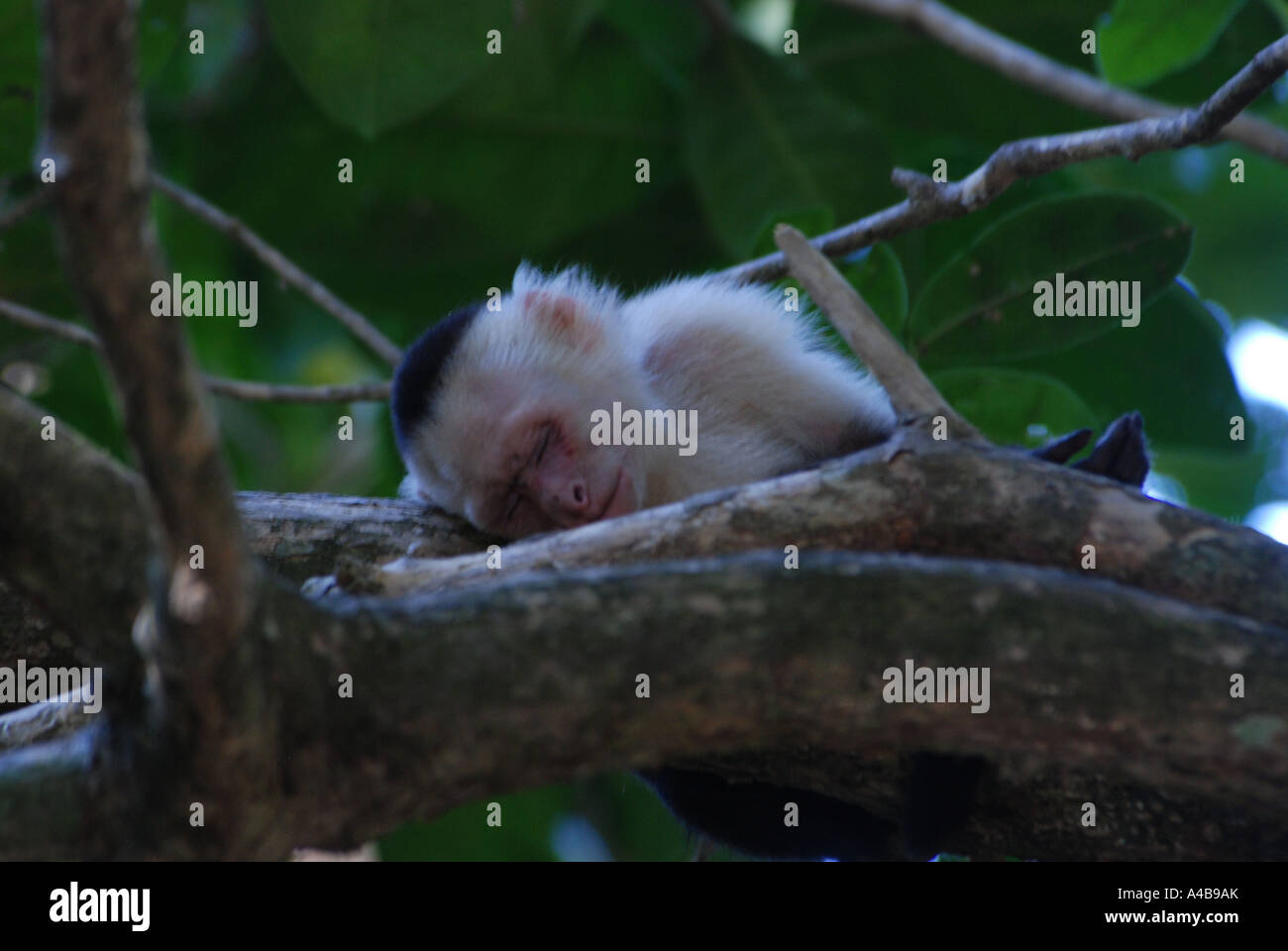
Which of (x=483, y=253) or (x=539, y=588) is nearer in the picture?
(x=539, y=588)

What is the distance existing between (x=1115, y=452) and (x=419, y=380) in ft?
5.43

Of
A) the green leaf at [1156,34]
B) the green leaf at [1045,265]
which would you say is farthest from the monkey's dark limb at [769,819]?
the green leaf at [1156,34]

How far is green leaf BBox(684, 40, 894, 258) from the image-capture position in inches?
163

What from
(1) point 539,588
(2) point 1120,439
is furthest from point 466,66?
(1) point 539,588

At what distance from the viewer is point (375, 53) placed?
12.4 ft

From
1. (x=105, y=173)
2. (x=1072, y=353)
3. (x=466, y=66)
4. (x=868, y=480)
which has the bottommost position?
(x=868, y=480)

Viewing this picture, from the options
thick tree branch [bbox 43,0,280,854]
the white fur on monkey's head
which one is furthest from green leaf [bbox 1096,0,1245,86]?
thick tree branch [bbox 43,0,280,854]

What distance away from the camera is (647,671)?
4.84ft

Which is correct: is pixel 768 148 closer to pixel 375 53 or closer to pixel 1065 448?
pixel 375 53

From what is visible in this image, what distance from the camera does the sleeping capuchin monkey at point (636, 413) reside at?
2.90m

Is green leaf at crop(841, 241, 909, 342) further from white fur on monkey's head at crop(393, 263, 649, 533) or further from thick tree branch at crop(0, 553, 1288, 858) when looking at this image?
thick tree branch at crop(0, 553, 1288, 858)

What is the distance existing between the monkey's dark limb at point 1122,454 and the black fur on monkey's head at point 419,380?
155 cm
